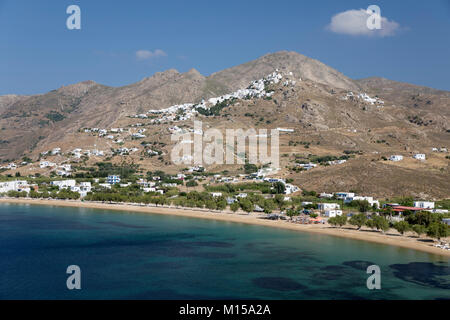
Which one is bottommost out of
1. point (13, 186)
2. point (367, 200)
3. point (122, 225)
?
point (122, 225)

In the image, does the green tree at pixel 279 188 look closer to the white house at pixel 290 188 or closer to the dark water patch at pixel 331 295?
the white house at pixel 290 188

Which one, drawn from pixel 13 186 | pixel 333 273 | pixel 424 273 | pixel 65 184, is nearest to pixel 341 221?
pixel 424 273

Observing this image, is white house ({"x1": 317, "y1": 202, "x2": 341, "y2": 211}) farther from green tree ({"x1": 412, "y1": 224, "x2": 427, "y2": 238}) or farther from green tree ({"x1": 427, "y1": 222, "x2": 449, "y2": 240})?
green tree ({"x1": 427, "y1": 222, "x2": 449, "y2": 240})

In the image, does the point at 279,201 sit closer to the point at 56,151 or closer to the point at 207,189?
the point at 207,189

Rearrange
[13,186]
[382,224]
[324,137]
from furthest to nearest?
[324,137] → [13,186] → [382,224]

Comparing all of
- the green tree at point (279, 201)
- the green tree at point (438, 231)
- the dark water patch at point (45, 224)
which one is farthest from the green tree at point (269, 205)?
the dark water patch at point (45, 224)
